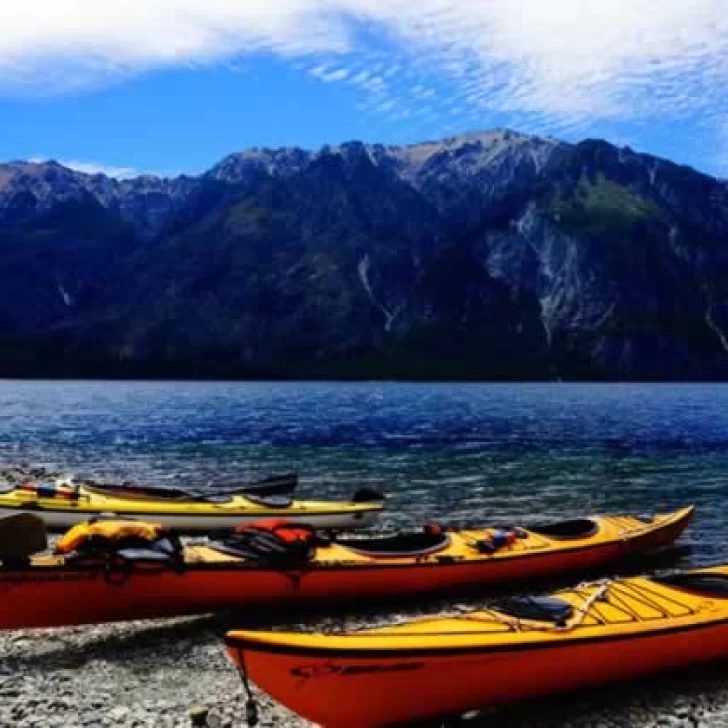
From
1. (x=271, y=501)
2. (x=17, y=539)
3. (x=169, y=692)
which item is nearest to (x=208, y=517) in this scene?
(x=271, y=501)

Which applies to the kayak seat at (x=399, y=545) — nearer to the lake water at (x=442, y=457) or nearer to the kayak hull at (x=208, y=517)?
the kayak hull at (x=208, y=517)

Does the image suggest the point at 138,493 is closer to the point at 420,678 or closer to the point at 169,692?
the point at 169,692

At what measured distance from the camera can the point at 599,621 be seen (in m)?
13.6

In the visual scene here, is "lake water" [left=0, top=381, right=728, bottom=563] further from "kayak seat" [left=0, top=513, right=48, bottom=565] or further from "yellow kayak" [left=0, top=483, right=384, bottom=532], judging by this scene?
"kayak seat" [left=0, top=513, right=48, bottom=565]

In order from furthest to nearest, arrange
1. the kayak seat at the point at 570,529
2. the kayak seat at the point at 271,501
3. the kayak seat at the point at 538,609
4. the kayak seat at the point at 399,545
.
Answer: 1. the kayak seat at the point at 271,501
2. the kayak seat at the point at 570,529
3. the kayak seat at the point at 399,545
4. the kayak seat at the point at 538,609

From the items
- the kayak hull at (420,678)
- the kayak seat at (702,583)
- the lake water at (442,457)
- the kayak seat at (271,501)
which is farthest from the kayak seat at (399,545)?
the lake water at (442,457)

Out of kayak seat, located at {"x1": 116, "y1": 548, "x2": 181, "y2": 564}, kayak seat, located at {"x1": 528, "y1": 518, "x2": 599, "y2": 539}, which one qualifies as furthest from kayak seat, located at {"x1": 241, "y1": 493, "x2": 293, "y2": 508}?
kayak seat, located at {"x1": 116, "y1": 548, "x2": 181, "y2": 564}

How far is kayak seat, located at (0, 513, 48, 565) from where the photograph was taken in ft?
49.3

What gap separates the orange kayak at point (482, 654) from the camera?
37.9 ft

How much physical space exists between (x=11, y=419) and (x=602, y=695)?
89993 mm

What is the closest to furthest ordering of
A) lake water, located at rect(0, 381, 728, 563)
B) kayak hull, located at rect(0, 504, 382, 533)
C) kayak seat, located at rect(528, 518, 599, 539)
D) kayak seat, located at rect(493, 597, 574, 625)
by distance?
1. kayak seat, located at rect(493, 597, 574, 625)
2. kayak seat, located at rect(528, 518, 599, 539)
3. kayak hull, located at rect(0, 504, 382, 533)
4. lake water, located at rect(0, 381, 728, 563)

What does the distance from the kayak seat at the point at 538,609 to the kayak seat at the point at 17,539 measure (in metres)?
8.35

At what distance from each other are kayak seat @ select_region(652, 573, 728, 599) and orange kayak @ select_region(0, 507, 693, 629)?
4.65 metres

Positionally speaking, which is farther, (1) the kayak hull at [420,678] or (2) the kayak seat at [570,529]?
(2) the kayak seat at [570,529]
